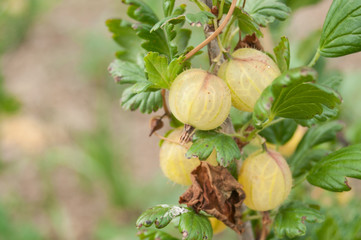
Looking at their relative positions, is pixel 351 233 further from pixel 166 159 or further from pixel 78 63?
pixel 78 63

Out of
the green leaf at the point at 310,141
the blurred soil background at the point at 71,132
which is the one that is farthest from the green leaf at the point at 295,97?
the blurred soil background at the point at 71,132

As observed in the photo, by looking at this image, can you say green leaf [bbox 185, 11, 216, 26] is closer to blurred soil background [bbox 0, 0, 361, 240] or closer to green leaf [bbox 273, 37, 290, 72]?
green leaf [bbox 273, 37, 290, 72]

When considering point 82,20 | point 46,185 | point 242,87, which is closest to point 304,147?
point 242,87

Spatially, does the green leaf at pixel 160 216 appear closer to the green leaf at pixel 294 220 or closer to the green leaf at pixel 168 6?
the green leaf at pixel 294 220

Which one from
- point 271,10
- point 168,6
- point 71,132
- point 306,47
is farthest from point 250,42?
point 71,132

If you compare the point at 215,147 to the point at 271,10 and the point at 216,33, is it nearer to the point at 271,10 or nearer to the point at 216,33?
the point at 216,33

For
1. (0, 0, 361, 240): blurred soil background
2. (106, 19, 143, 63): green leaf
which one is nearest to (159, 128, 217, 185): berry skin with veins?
(106, 19, 143, 63): green leaf
